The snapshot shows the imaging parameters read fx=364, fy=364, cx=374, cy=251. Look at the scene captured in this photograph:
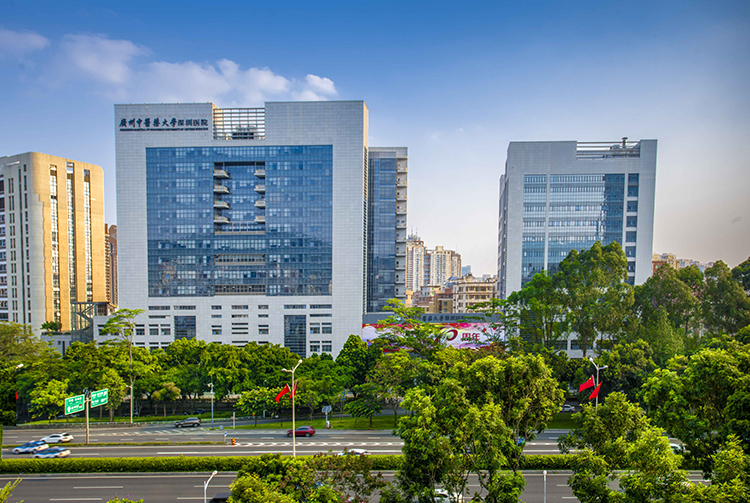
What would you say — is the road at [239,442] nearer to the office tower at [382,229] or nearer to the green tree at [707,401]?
the green tree at [707,401]

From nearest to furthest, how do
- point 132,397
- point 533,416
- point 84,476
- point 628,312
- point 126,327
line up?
point 533,416 → point 84,476 → point 628,312 → point 132,397 → point 126,327

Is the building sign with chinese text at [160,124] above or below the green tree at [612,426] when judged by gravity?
above

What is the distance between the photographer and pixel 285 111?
5916 centimetres

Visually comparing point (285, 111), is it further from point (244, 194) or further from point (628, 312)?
point (628, 312)

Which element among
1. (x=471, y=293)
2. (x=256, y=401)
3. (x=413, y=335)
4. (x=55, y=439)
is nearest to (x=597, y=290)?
(x=413, y=335)

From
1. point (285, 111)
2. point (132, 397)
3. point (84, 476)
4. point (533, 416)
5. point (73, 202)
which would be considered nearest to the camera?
point (533, 416)

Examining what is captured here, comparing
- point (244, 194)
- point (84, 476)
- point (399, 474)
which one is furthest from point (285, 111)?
point (399, 474)

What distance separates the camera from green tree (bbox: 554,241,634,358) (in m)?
37.1

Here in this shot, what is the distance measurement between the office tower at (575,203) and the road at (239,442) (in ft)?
107

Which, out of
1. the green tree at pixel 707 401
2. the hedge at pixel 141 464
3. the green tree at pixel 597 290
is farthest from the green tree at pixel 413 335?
the green tree at pixel 707 401

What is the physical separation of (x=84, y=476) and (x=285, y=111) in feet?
169

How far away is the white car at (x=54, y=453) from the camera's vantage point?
29500mm

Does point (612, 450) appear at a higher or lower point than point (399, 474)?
higher

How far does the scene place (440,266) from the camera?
535ft
